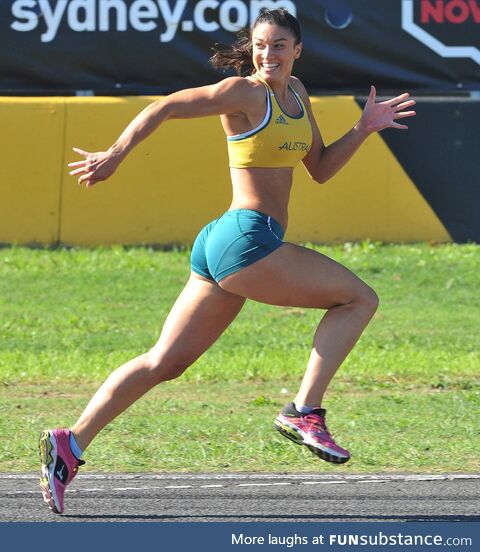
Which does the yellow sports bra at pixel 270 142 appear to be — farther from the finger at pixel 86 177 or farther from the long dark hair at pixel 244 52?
the finger at pixel 86 177

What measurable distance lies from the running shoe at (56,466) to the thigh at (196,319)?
0.56 metres

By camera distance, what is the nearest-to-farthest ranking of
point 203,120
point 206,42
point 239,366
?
1. point 239,366
2. point 203,120
3. point 206,42

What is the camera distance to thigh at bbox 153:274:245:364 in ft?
17.5

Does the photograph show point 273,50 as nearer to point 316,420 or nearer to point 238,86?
point 238,86

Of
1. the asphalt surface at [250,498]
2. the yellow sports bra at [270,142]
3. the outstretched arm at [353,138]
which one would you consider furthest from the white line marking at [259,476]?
the yellow sports bra at [270,142]

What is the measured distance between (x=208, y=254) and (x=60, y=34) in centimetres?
729

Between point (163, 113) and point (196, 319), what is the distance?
86 cm

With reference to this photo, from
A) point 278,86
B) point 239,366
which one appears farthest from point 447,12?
point 278,86

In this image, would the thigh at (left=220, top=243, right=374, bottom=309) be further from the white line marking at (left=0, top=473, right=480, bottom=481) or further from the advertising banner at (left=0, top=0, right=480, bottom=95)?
the advertising banner at (left=0, top=0, right=480, bottom=95)

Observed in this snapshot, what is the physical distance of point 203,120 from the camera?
1184 cm

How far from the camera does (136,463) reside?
631cm

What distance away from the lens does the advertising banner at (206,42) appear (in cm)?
1190

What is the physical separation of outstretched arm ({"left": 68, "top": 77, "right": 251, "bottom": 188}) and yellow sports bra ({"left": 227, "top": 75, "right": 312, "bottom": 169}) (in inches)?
4.7

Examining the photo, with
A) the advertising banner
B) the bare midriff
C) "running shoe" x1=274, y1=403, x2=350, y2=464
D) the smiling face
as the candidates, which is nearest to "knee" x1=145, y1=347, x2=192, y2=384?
"running shoe" x1=274, y1=403, x2=350, y2=464
